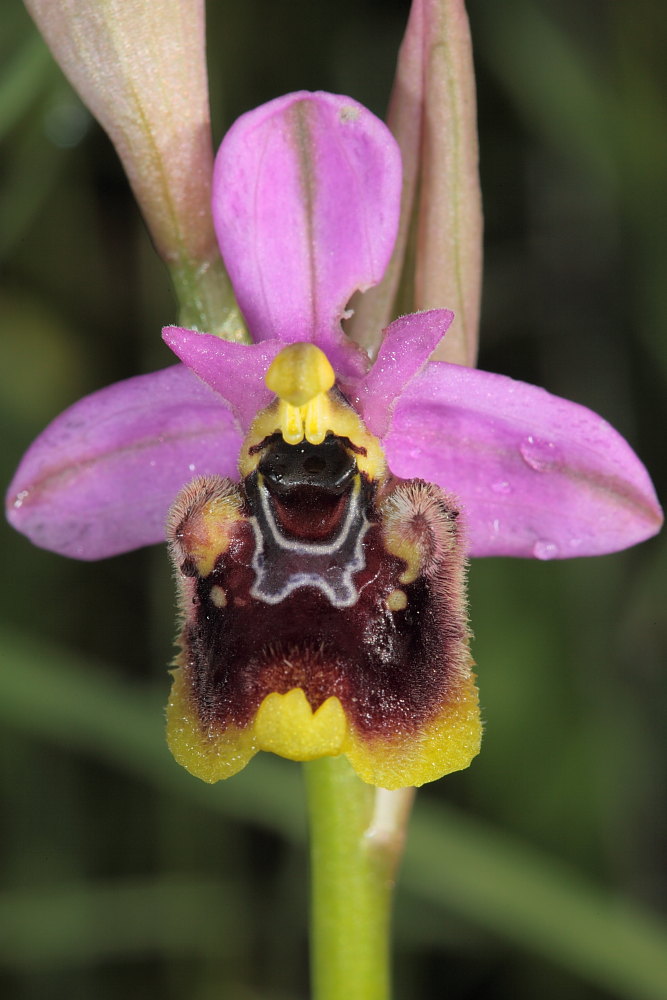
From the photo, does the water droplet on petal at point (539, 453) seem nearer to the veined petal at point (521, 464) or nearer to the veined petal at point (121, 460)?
the veined petal at point (521, 464)

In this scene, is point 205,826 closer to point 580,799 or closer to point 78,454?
point 580,799

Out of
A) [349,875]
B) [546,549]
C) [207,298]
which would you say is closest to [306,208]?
[207,298]

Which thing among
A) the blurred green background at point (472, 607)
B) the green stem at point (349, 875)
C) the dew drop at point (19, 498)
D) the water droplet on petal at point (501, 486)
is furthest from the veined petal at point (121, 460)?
the blurred green background at point (472, 607)

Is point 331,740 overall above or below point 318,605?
below

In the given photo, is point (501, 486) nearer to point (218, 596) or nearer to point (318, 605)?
point (318, 605)

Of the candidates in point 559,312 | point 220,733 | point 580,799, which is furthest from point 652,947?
point 559,312

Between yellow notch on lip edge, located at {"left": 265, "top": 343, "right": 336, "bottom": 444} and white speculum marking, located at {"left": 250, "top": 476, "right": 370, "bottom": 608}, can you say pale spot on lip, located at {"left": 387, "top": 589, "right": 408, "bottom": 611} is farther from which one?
yellow notch on lip edge, located at {"left": 265, "top": 343, "right": 336, "bottom": 444}
